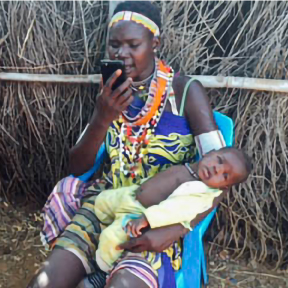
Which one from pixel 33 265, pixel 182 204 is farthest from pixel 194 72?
pixel 33 265

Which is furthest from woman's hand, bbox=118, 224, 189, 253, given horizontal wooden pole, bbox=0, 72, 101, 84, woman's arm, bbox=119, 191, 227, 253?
horizontal wooden pole, bbox=0, 72, 101, 84

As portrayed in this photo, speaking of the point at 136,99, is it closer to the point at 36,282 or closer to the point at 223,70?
the point at 223,70

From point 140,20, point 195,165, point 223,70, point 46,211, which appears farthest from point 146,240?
point 223,70

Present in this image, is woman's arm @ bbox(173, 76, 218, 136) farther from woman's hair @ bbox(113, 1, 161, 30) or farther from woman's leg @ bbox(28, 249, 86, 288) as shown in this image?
woman's leg @ bbox(28, 249, 86, 288)

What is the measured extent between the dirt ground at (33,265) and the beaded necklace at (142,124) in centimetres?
103

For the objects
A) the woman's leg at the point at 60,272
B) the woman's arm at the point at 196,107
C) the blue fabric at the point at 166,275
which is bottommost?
the woman's leg at the point at 60,272

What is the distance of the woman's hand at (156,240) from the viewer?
5.78 ft

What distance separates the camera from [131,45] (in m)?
1.94

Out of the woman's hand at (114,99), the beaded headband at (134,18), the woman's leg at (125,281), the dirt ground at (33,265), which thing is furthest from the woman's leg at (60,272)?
the beaded headband at (134,18)

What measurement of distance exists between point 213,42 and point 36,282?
1.55 meters

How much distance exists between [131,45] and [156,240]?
80cm

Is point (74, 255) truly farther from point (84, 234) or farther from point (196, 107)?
point (196, 107)

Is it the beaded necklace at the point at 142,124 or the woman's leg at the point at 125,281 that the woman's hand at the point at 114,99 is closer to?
the beaded necklace at the point at 142,124

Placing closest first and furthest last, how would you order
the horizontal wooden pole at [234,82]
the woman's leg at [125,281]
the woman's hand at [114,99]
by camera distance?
the woman's leg at [125,281]
the woman's hand at [114,99]
the horizontal wooden pole at [234,82]
